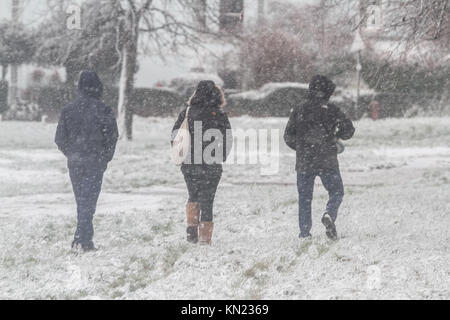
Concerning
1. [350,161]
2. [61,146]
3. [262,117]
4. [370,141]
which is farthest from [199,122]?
[262,117]

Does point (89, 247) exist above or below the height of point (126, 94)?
below

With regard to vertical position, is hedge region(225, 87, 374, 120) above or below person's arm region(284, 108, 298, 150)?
above

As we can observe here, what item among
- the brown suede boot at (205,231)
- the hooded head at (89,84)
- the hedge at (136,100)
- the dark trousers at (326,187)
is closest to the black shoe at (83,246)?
the brown suede boot at (205,231)

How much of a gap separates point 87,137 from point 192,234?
147 centimetres

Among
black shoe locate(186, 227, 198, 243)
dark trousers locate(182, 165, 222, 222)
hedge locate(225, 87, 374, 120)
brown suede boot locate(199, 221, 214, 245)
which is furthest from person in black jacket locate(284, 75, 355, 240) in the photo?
hedge locate(225, 87, 374, 120)

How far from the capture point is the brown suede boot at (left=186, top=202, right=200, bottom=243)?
673 centimetres

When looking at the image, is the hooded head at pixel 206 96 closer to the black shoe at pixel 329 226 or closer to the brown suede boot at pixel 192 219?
Result: the brown suede boot at pixel 192 219

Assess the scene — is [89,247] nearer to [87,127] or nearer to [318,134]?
[87,127]

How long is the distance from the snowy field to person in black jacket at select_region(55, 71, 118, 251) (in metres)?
0.71

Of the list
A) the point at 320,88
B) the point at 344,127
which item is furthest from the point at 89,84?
the point at 344,127

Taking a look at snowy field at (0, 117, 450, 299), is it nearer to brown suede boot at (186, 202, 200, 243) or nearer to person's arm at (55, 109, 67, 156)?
brown suede boot at (186, 202, 200, 243)

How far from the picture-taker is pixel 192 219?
22.4 ft

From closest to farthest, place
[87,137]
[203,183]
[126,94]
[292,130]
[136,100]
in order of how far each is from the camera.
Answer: [87,137] → [203,183] → [292,130] → [126,94] → [136,100]

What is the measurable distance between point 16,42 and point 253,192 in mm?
18618
